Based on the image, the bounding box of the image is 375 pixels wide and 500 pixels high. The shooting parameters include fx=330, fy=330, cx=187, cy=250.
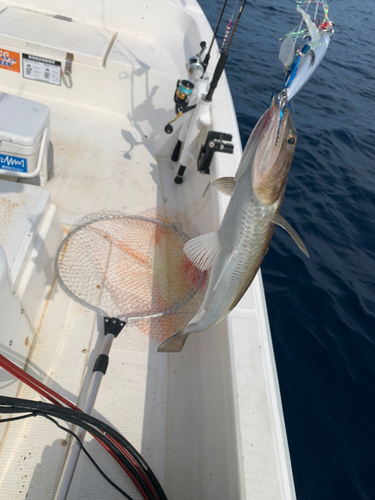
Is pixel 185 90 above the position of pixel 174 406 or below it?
above

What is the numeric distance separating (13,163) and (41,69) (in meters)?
2.45

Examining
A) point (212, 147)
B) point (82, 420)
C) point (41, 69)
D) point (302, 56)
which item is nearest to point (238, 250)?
point (302, 56)

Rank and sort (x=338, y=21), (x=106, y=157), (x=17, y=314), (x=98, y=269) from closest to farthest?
1. (x=17, y=314)
2. (x=98, y=269)
3. (x=106, y=157)
4. (x=338, y=21)

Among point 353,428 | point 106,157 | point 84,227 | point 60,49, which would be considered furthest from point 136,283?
point 60,49

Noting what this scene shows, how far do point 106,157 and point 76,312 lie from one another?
2343mm

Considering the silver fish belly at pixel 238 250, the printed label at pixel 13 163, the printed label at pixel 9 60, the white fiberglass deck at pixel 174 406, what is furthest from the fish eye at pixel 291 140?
the printed label at pixel 9 60

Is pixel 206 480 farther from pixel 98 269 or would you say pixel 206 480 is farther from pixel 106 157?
pixel 106 157

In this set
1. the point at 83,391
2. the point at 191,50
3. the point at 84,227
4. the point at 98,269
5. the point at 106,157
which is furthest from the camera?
the point at 191,50

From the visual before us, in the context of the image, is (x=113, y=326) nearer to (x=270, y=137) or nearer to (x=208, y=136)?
(x=270, y=137)

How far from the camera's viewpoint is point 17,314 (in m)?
2.12

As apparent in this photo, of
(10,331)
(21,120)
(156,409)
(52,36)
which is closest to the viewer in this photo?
(10,331)

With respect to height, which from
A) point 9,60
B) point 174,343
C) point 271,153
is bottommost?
point 174,343

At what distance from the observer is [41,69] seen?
178 inches

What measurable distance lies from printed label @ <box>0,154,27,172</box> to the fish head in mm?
2154
